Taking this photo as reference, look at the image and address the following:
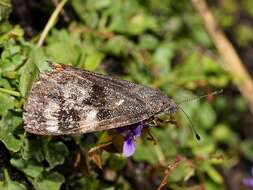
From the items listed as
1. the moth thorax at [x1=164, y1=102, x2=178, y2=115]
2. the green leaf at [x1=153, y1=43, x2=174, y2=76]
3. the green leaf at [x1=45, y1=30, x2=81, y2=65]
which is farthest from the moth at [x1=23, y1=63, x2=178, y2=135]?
the green leaf at [x1=153, y1=43, x2=174, y2=76]

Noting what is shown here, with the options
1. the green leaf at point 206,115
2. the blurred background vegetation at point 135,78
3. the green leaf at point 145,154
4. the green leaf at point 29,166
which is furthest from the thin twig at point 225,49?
the green leaf at point 29,166

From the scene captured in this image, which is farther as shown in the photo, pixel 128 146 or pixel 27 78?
pixel 128 146

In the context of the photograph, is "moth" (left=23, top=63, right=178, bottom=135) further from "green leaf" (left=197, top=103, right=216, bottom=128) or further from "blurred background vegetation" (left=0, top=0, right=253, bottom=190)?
"green leaf" (left=197, top=103, right=216, bottom=128)

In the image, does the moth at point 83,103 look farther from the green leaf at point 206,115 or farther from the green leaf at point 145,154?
the green leaf at point 206,115

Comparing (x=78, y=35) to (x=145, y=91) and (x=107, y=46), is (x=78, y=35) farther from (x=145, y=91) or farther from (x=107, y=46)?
(x=145, y=91)

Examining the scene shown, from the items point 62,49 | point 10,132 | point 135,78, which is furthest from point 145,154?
point 10,132

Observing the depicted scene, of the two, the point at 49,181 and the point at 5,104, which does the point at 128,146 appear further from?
the point at 5,104

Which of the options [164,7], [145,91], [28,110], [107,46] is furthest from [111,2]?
[28,110]

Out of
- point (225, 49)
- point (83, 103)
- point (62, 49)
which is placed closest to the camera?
point (83, 103)
